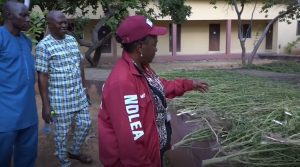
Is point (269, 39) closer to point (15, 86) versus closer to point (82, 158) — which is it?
point (82, 158)

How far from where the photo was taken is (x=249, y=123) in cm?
245

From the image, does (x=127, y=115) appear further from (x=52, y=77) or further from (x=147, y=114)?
(x=52, y=77)

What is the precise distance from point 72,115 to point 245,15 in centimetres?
1928

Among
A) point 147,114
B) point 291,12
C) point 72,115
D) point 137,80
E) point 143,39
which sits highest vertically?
point 291,12

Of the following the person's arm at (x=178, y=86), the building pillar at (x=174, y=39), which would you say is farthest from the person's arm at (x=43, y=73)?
the building pillar at (x=174, y=39)

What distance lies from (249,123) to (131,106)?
885 mm

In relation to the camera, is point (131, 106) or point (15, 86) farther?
point (15, 86)

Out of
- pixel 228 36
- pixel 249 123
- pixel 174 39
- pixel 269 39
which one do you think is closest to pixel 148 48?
pixel 249 123

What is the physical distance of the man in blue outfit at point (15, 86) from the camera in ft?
9.55

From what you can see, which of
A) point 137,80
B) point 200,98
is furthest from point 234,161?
point 200,98

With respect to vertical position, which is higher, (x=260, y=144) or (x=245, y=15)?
(x=245, y=15)

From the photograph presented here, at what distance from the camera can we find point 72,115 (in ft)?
12.4

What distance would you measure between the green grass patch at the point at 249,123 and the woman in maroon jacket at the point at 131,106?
0.36m

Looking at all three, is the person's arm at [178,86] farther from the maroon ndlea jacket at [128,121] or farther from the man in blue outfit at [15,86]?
the man in blue outfit at [15,86]
